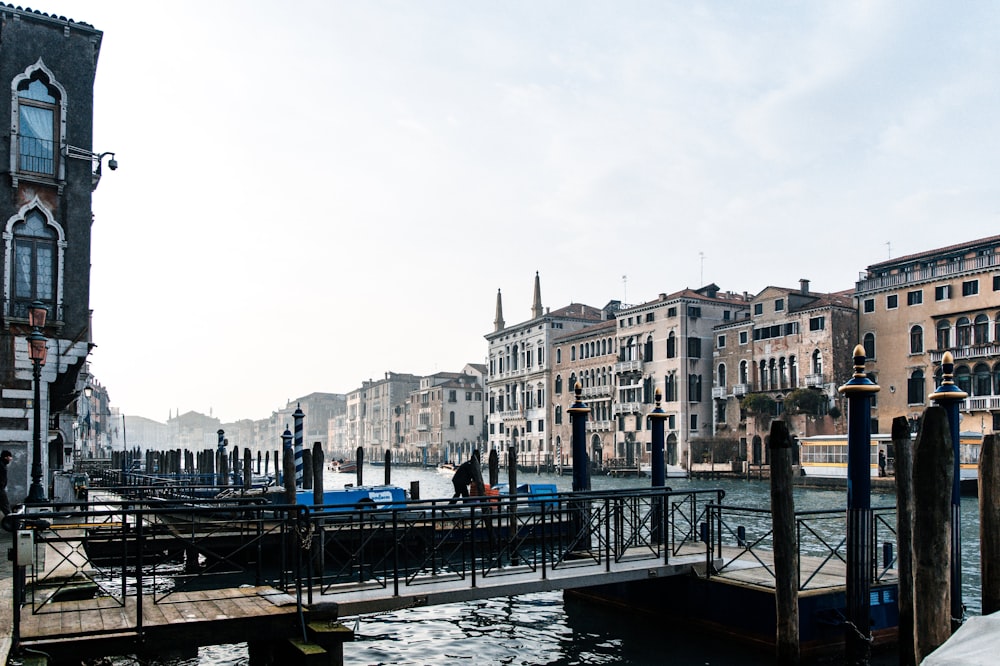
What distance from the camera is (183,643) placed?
7.28 metres

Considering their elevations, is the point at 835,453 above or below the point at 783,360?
below

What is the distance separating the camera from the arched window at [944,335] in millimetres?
43125

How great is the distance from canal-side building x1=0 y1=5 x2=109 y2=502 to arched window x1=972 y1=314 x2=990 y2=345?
1525 inches

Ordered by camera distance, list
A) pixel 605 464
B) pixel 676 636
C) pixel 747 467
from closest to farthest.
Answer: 1. pixel 676 636
2. pixel 747 467
3. pixel 605 464

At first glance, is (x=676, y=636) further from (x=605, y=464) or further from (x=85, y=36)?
(x=605, y=464)

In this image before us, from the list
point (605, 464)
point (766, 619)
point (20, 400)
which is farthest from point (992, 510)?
point (605, 464)

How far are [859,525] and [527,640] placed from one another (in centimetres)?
490

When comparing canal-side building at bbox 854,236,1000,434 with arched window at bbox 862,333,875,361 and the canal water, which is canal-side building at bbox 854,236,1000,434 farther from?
the canal water

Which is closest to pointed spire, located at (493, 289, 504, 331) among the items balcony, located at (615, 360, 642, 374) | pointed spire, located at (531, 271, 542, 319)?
pointed spire, located at (531, 271, 542, 319)

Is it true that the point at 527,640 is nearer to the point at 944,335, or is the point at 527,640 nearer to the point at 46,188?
the point at 46,188

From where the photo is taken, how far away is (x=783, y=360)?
51750 mm

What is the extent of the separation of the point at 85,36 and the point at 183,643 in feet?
50.5

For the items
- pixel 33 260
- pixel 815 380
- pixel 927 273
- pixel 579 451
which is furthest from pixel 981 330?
pixel 33 260

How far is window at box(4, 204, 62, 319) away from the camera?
17516 millimetres
